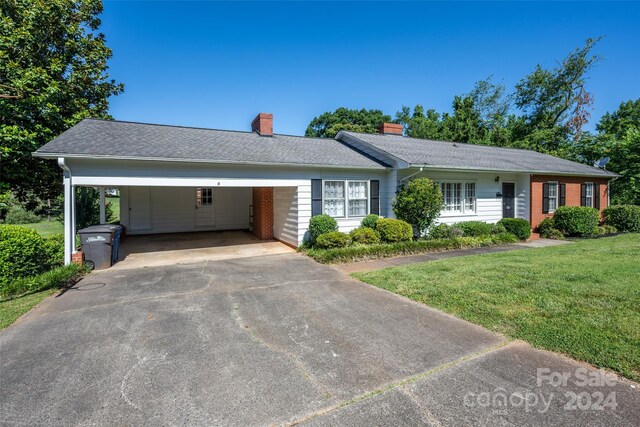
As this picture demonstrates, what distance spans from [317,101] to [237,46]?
27951 millimetres

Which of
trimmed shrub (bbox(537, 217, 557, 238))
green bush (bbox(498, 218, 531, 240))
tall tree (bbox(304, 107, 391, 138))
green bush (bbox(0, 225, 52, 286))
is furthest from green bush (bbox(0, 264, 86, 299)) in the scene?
tall tree (bbox(304, 107, 391, 138))

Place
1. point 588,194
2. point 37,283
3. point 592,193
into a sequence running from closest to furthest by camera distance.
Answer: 1. point 37,283
2. point 588,194
3. point 592,193

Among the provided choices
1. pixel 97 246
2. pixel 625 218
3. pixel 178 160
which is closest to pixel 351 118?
pixel 625 218

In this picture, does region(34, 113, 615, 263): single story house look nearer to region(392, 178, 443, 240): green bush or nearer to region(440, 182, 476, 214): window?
region(440, 182, 476, 214): window

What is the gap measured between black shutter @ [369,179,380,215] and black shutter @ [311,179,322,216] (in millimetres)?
2108

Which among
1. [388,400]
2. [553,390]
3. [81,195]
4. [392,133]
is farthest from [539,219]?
[81,195]

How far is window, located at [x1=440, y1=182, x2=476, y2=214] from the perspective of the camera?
512 inches

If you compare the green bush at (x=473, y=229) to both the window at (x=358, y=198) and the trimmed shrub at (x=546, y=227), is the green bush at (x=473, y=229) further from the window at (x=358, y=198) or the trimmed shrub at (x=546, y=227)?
the window at (x=358, y=198)

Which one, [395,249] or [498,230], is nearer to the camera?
[395,249]

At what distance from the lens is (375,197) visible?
11.8 m

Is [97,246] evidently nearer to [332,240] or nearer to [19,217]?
[332,240]

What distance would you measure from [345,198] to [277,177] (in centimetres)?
268

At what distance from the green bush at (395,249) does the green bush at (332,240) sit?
0.82 feet

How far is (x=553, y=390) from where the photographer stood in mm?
2889
